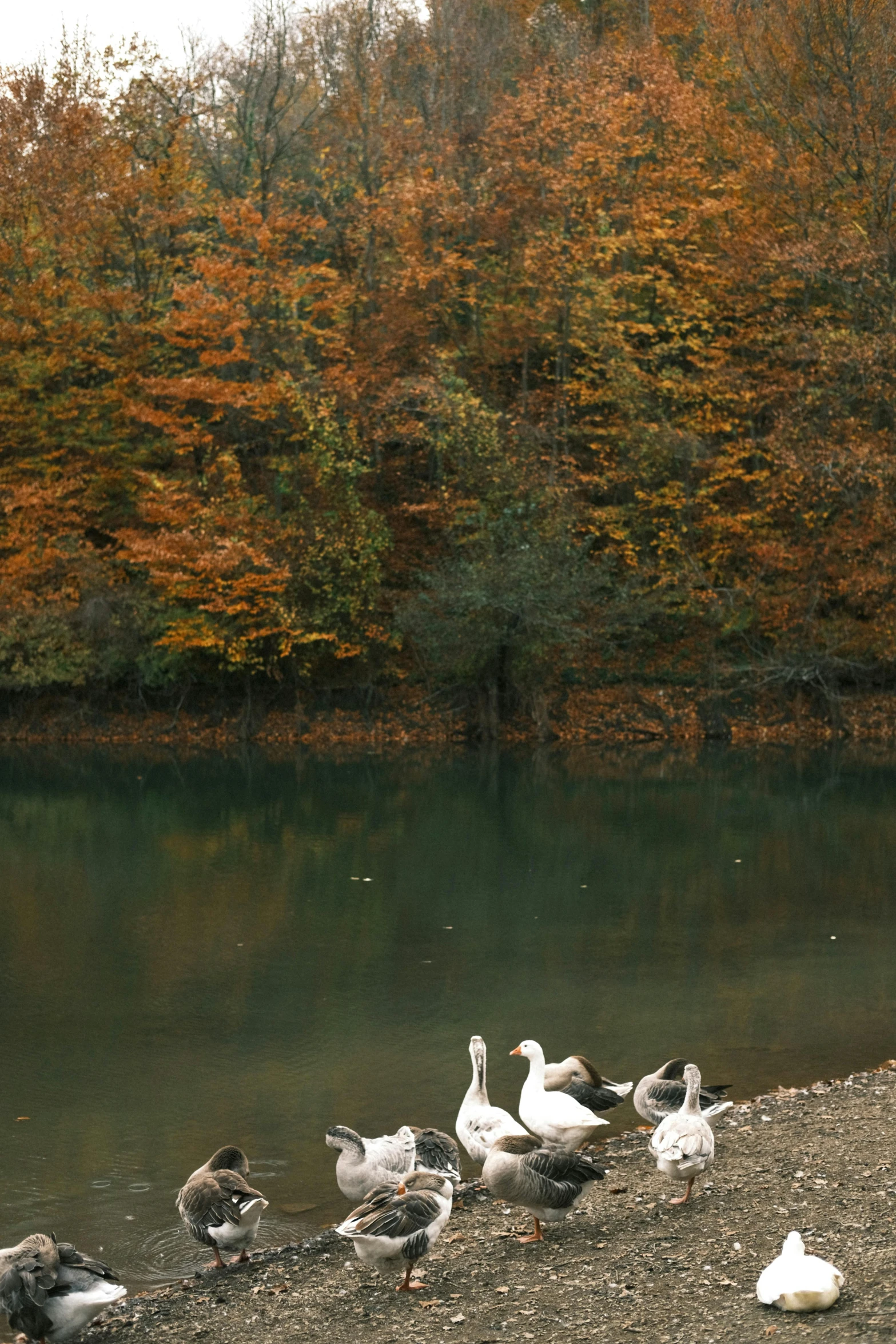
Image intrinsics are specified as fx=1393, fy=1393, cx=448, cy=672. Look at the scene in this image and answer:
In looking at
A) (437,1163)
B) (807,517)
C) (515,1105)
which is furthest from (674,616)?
(437,1163)

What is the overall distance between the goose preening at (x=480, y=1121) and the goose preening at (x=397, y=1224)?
1.41 metres

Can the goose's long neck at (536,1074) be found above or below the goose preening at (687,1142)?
above

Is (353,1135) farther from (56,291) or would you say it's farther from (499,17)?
(499,17)

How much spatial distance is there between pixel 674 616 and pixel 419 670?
24.4 feet

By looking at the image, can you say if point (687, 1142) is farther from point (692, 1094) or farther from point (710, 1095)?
point (710, 1095)

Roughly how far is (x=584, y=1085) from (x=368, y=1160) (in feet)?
6.35

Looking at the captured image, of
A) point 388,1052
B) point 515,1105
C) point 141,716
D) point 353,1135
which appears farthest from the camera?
point 141,716

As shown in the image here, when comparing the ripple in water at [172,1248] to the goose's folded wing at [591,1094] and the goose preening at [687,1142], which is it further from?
the goose preening at [687,1142]

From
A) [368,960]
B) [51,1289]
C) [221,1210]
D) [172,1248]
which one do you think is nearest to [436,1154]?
[221,1210]

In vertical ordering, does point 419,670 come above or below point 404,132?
below

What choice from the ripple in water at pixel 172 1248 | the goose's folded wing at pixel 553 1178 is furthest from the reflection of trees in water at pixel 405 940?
the goose's folded wing at pixel 553 1178

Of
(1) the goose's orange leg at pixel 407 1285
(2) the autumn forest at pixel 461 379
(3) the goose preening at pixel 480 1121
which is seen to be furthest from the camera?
(2) the autumn forest at pixel 461 379

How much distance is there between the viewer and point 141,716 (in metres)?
→ 40.0

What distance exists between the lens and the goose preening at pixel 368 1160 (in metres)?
8.54
